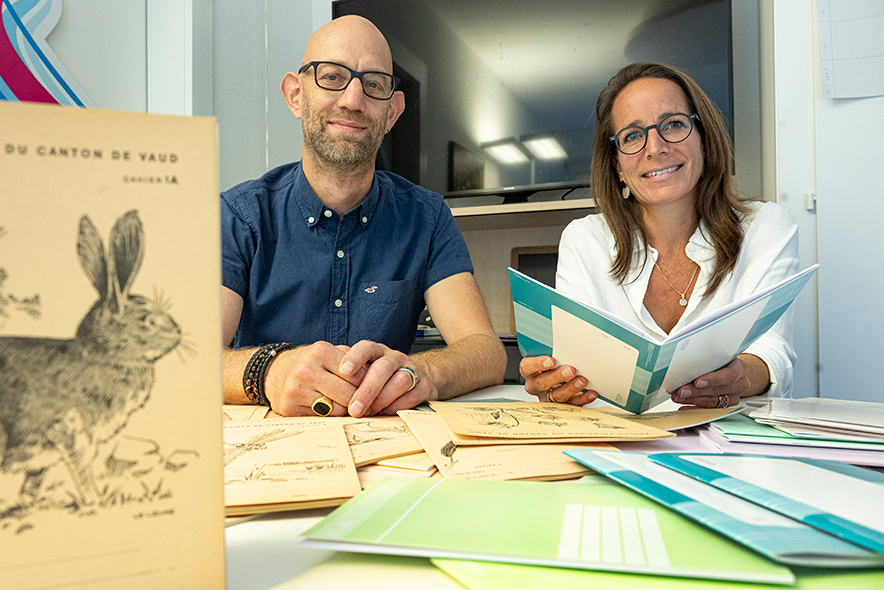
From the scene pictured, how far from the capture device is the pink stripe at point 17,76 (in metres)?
1.27

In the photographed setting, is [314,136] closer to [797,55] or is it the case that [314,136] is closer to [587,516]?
[587,516]

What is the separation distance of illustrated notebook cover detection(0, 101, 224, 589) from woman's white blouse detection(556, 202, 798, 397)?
93 centimetres

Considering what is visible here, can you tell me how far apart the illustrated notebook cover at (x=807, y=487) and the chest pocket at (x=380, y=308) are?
734mm

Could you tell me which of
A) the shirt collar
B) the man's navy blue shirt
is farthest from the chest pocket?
the shirt collar

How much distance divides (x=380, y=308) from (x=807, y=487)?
83 cm

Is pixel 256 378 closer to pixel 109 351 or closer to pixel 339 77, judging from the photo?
pixel 109 351

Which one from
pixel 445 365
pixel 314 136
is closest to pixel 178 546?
pixel 445 365

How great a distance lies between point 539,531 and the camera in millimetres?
281

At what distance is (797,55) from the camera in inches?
53.6

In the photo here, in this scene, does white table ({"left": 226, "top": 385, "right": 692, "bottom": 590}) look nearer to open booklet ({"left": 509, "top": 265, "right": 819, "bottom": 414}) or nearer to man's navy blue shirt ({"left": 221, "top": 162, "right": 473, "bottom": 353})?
open booklet ({"left": 509, "top": 265, "right": 819, "bottom": 414})

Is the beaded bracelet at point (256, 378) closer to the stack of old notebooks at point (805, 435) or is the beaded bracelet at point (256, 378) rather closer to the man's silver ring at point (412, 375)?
the man's silver ring at point (412, 375)

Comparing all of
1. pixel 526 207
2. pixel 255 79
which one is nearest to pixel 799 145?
pixel 526 207

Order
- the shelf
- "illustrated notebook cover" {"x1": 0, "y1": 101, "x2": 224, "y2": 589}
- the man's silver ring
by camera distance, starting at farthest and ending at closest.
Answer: the shelf < the man's silver ring < "illustrated notebook cover" {"x1": 0, "y1": 101, "x2": 224, "y2": 589}

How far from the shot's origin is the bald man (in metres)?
1.04
